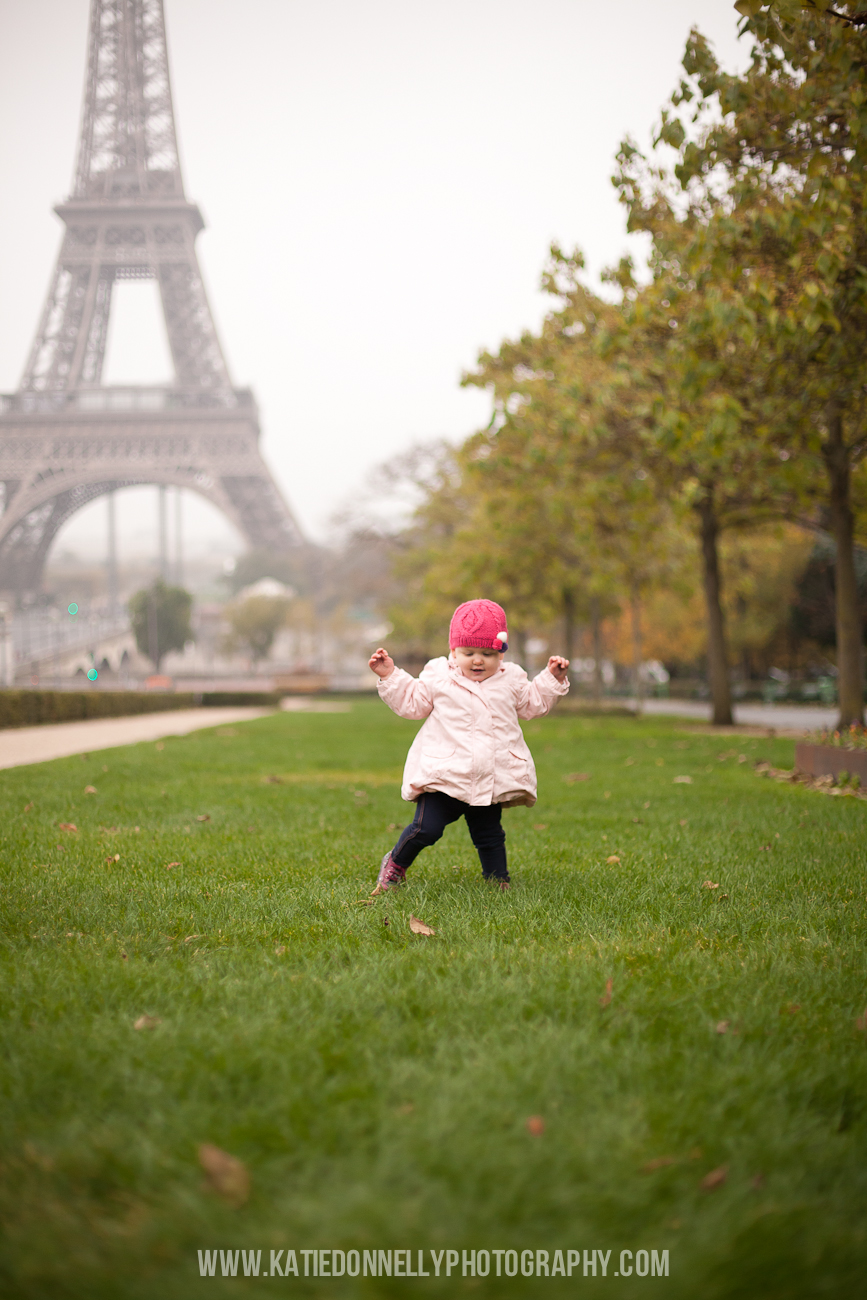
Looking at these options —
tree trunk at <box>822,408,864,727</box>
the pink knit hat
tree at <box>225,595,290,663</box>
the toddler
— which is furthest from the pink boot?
tree at <box>225,595,290,663</box>

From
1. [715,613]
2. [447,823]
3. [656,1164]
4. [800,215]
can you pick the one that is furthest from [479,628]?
[715,613]

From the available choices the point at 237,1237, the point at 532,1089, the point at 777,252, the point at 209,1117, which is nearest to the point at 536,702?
the point at 532,1089

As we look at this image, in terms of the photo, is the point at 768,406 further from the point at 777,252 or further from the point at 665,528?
the point at 665,528

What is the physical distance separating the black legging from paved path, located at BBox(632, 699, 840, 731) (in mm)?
14249

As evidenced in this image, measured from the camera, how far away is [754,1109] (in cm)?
211

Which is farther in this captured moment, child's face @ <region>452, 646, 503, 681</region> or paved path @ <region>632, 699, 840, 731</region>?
paved path @ <region>632, 699, 840, 731</region>

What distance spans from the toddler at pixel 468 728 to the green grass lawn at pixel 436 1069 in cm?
36

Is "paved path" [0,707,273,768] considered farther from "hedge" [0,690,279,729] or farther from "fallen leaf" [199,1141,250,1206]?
"fallen leaf" [199,1141,250,1206]

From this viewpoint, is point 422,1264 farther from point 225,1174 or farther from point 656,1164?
point 656,1164

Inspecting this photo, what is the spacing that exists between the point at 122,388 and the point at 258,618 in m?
15.7

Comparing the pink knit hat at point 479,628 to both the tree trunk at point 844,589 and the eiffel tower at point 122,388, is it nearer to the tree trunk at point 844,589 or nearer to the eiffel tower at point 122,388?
the tree trunk at point 844,589

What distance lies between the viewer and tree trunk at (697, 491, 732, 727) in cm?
1711

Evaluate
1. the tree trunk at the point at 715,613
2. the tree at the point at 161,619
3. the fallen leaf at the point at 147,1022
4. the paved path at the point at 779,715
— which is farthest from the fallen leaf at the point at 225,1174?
the tree at the point at 161,619

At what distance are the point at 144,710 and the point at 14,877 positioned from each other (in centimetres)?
2312
